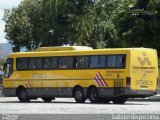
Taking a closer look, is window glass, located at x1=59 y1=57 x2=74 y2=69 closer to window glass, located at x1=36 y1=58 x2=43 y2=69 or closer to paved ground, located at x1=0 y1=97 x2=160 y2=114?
window glass, located at x1=36 y1=58 x2=43 y2=69

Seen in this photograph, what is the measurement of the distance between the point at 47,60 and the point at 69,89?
2.46 metres

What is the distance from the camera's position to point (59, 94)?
37.3m

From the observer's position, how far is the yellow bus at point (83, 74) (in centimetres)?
3419

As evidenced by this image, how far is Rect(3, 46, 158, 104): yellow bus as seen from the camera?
3419 centimetres

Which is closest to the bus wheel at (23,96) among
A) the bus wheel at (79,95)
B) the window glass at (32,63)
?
the window glass at (32,63)

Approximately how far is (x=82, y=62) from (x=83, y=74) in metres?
0.71

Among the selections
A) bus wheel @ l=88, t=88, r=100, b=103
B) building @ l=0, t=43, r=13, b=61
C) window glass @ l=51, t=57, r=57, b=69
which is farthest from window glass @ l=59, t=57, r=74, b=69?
building @ l=0, t=43, r=13, b=61

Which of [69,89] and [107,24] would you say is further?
[107,24]

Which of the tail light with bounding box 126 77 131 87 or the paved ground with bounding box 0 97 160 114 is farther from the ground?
the tail light with bounding box 126 77 131 87

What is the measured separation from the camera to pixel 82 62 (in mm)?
36312

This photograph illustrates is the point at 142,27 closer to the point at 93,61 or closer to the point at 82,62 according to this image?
the point at 82,62

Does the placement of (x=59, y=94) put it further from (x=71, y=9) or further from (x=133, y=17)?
(x=71, y=9)

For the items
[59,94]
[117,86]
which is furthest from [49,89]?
[117,86]

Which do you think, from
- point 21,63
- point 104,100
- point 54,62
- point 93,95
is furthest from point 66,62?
point 21,63
